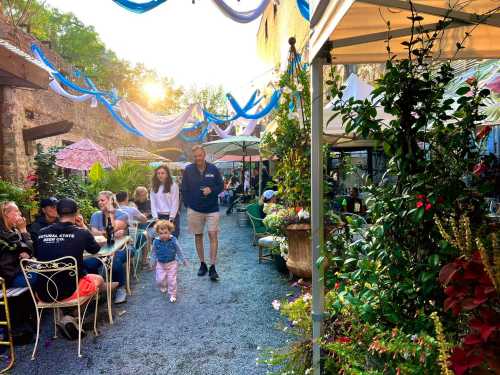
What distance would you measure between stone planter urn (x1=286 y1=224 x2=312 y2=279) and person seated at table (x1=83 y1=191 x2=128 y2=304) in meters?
2.06

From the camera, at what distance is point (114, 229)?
4707mm

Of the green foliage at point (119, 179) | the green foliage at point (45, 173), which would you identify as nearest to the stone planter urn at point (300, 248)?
the green foliage at point (45, 173)

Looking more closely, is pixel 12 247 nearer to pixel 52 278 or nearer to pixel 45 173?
pixel 52 278

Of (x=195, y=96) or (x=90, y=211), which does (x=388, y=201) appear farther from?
(x=195, y=96)

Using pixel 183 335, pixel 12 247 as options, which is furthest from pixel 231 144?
pixel 183 335

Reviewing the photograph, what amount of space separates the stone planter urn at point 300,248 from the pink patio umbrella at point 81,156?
6428 millimetres

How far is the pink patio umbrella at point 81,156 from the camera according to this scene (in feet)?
28.3

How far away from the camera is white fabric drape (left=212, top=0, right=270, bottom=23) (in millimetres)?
4180

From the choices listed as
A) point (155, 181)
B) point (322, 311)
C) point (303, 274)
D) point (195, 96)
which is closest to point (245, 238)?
point (155, 181)

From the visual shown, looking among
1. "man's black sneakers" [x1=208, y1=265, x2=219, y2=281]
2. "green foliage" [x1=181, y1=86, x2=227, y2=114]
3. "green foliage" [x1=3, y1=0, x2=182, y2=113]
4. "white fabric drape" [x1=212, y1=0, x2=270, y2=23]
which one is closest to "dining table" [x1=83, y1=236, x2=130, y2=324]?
"man's black sneakers" [x1=208, y1=265, x2=219, y2=281]

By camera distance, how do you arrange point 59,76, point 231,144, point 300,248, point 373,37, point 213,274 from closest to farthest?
point 373,37, point 300,248, point 213,274, point 59,76, point 231,144

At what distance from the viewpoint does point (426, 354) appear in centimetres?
124

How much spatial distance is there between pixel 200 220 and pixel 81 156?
17.8 ft

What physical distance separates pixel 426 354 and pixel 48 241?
3024mm
